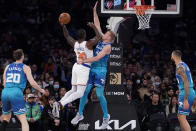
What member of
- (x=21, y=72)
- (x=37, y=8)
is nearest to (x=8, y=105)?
(x=21, y=72)

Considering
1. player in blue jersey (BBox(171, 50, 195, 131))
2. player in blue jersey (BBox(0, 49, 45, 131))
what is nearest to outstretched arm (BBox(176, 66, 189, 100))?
player in blue jersey (BBox(171, 50, 195, 131))

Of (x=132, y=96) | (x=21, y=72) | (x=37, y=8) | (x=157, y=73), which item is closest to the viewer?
(x=21, y=72)

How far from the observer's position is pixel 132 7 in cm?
1375

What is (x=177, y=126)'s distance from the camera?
1352 cm

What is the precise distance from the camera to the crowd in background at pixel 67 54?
551 inches

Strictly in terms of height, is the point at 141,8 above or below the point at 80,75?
above

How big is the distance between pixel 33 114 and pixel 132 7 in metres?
4.01

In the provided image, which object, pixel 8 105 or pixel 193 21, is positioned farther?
pixel 193 21

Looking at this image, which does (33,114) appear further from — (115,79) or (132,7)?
(132,7)

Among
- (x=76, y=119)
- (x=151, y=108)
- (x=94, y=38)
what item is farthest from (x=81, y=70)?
(x=151, y=108)

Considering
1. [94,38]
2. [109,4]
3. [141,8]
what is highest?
[109,4]

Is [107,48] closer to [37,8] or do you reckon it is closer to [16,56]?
[16,56]

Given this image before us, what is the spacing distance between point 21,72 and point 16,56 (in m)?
0.37

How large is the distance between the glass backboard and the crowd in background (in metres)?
2.37
